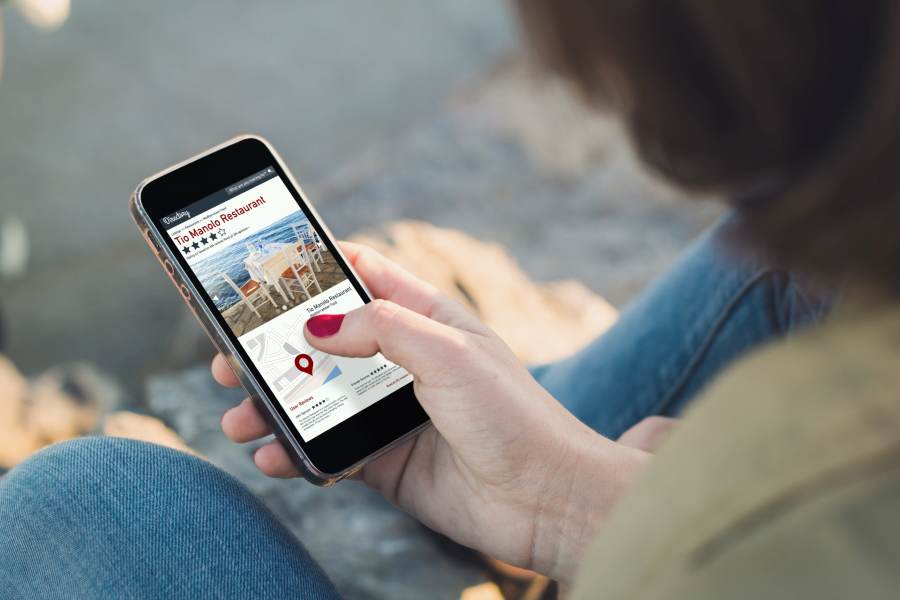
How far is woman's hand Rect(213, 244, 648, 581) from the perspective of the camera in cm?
62

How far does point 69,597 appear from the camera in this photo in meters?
0.56

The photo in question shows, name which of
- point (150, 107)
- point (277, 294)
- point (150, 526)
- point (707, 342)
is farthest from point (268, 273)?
point (150, 107)

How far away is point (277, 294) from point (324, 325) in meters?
0.06

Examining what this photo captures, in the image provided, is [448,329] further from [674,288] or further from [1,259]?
[1,259]

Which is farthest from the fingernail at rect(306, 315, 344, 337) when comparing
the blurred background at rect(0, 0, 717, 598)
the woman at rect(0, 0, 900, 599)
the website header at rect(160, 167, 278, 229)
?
the woman at rect(0, 0, 900, 599)

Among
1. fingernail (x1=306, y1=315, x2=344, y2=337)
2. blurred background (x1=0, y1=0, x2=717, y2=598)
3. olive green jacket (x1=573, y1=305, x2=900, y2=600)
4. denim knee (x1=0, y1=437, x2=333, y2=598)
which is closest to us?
olive green jacket (x1=573, y1=305, x2=900, y2=600)

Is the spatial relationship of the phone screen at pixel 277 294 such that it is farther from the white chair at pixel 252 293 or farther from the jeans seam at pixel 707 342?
the jeans seam at pixel 707 342

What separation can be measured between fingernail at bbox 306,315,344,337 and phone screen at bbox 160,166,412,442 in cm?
2

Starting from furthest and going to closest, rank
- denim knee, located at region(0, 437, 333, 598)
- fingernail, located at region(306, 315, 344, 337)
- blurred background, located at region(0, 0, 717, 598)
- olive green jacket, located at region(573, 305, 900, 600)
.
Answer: blurred background, located at region(0, 0, 717, 598) < fingernail, located at region(306, 315, 344, 337) < denim knee, located at region(0, 437, 333, 598) < olive green jacket, located at region(573, 305, 900, 600)

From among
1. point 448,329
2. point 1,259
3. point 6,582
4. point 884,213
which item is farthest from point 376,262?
point 1,259

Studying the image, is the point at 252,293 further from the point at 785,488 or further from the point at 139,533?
the point at 785,488

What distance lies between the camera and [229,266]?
0.72 metres

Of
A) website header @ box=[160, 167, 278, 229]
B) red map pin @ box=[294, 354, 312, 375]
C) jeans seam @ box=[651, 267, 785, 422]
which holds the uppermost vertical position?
website header @ box=[160, 167, 278, 229]

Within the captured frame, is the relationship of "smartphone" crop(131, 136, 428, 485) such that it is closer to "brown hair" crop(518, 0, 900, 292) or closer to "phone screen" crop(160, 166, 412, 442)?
"phone screen" crop(160, 166, 412, 442)
